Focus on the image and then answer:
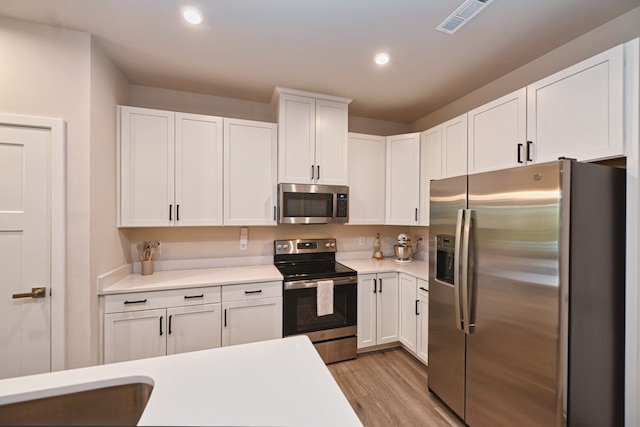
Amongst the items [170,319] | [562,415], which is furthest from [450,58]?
[170,319]

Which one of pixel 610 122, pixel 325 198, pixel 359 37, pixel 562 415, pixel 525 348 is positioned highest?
pixel 359 37

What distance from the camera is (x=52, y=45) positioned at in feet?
5.69

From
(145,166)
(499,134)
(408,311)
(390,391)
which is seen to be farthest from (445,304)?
(145,166)

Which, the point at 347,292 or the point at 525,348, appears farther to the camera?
the point at 347,292

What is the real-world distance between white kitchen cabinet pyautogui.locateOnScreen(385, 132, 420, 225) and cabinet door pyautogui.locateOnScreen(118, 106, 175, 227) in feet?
7.32

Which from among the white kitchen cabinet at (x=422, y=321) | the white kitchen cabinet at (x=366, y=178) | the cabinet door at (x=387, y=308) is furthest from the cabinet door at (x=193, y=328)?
the white kitchen cabinet at (x=422, y=321)

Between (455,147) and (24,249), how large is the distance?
3285 millimetres

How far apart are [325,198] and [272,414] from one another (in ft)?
7.03

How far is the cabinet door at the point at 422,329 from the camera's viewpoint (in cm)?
239

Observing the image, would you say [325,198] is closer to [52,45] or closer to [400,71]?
[400,71]

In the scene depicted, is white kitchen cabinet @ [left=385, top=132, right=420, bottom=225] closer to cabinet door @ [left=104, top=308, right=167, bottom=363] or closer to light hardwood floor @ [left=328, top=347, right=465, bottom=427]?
light hardwood floor @ [left=328, top=347, right=465, bottom=427]

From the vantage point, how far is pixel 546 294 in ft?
4.23

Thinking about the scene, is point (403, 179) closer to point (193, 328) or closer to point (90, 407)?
point (193, 328)

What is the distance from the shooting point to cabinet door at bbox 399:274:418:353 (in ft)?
8.32
